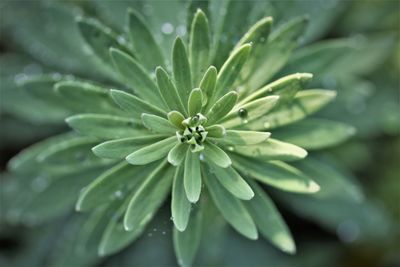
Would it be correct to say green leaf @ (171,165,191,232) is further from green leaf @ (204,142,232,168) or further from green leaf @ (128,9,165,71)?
green leaf @ (128,9,165,71)

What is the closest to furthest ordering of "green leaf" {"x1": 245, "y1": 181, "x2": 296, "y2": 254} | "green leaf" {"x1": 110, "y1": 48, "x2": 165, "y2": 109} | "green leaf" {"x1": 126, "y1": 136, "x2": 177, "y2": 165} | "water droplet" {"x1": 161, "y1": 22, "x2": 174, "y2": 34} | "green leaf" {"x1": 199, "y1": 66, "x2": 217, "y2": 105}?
"green leaf" {"x1": 126, "y1": 136, "x2": 177, "y2": 165}, "green leaf" {"x1": 199, "y1": 66, "x2": 217, "y2": 105}, "green leaf" {"x1": 110, "y1": 48, "x2": 165, "y2": 109}, "green leaf" {"x1": 245, "y1": 181, "x2": 296, "y2": 254}, "water droplet" {"x1": 161, "y1": 22, "x2": 174, "y2": 34}

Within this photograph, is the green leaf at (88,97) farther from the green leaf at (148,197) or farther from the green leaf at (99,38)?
the green leaf at (148,197)

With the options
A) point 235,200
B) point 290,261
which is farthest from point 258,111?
point 290,261

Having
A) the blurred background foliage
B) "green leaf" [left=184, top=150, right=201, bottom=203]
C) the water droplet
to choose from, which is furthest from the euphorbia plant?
the water droplet

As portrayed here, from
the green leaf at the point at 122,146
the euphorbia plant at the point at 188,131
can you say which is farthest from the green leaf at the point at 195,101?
the green leaf at the point at 122,146

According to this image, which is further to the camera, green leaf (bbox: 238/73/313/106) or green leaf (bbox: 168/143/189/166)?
green leaf (bbox: 238/73/313/106)

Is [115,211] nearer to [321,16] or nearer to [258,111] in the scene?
[258,111]

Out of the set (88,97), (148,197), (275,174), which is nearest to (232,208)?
(275,174)
